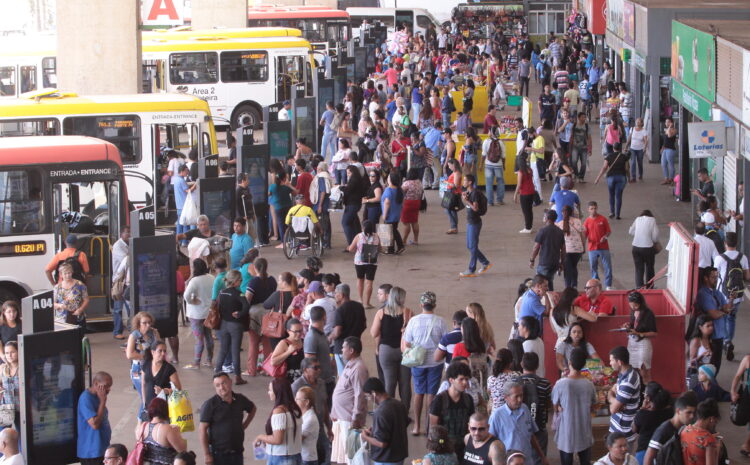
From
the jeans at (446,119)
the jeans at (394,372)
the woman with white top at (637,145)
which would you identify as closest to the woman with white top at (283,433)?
the jeans at (394,372)

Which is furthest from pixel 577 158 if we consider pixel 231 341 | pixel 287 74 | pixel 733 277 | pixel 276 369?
pixel 276 369

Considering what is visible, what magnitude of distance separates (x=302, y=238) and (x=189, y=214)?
1.93m

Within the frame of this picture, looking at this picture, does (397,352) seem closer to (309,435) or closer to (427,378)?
(427,378)

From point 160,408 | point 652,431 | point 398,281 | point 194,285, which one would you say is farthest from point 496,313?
point 160,408

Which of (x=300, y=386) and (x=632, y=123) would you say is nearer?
(x=300, y=386)

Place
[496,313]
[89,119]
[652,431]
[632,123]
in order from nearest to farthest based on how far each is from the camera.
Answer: [652,431] → [496,313] → [89,119] → [632,123]

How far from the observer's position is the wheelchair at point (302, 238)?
68.3 feet

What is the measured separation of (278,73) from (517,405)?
88.7ft

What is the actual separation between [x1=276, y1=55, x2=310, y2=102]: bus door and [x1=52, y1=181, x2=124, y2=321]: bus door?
710 inches

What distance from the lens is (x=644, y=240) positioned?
1816 centimetres

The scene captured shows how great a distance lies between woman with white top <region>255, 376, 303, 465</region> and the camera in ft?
34.9

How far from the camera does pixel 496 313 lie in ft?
59.3

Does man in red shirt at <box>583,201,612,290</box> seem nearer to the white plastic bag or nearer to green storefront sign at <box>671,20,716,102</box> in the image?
green storefront sign at <box>671,20,716,102</box>

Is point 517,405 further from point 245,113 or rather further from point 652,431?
point 245,113
